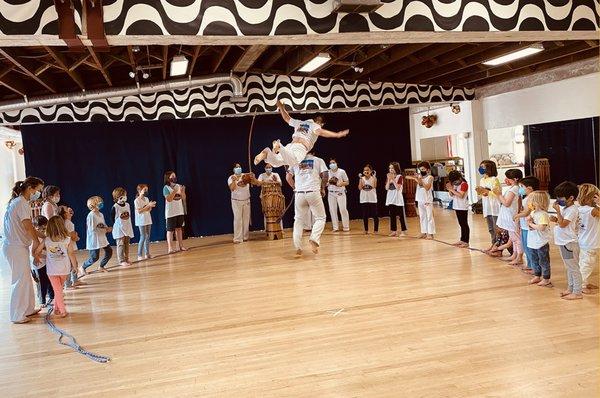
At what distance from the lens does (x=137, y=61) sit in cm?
866

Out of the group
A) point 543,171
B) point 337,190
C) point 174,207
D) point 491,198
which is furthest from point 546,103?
point 174,207

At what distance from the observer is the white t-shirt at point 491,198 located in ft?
21.4

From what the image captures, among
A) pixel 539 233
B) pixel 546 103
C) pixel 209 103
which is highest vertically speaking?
pixel 209 103

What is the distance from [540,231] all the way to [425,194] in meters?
3.46

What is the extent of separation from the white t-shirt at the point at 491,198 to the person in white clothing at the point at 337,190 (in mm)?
3673

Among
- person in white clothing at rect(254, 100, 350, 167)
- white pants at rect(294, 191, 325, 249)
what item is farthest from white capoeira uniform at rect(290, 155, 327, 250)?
person in white clothing at rect(254, 100, 350, 167)

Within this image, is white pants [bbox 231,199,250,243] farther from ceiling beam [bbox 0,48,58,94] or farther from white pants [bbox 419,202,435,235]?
ceiling beam [bbox 0,48,58,94]

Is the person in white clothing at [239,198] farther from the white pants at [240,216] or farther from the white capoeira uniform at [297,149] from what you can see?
the white capoeira uniform at [297,149]

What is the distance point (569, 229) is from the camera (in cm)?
466

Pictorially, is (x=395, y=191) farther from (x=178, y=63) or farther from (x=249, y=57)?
(x=178, y=63)

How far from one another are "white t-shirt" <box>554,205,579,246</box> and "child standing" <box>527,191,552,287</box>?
17cm

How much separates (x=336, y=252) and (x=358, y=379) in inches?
189

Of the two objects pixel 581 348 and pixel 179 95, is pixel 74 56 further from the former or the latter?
pixel 581 348

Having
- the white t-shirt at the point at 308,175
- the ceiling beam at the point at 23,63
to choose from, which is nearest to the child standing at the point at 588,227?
the white t-shirt at the point at 308,175
